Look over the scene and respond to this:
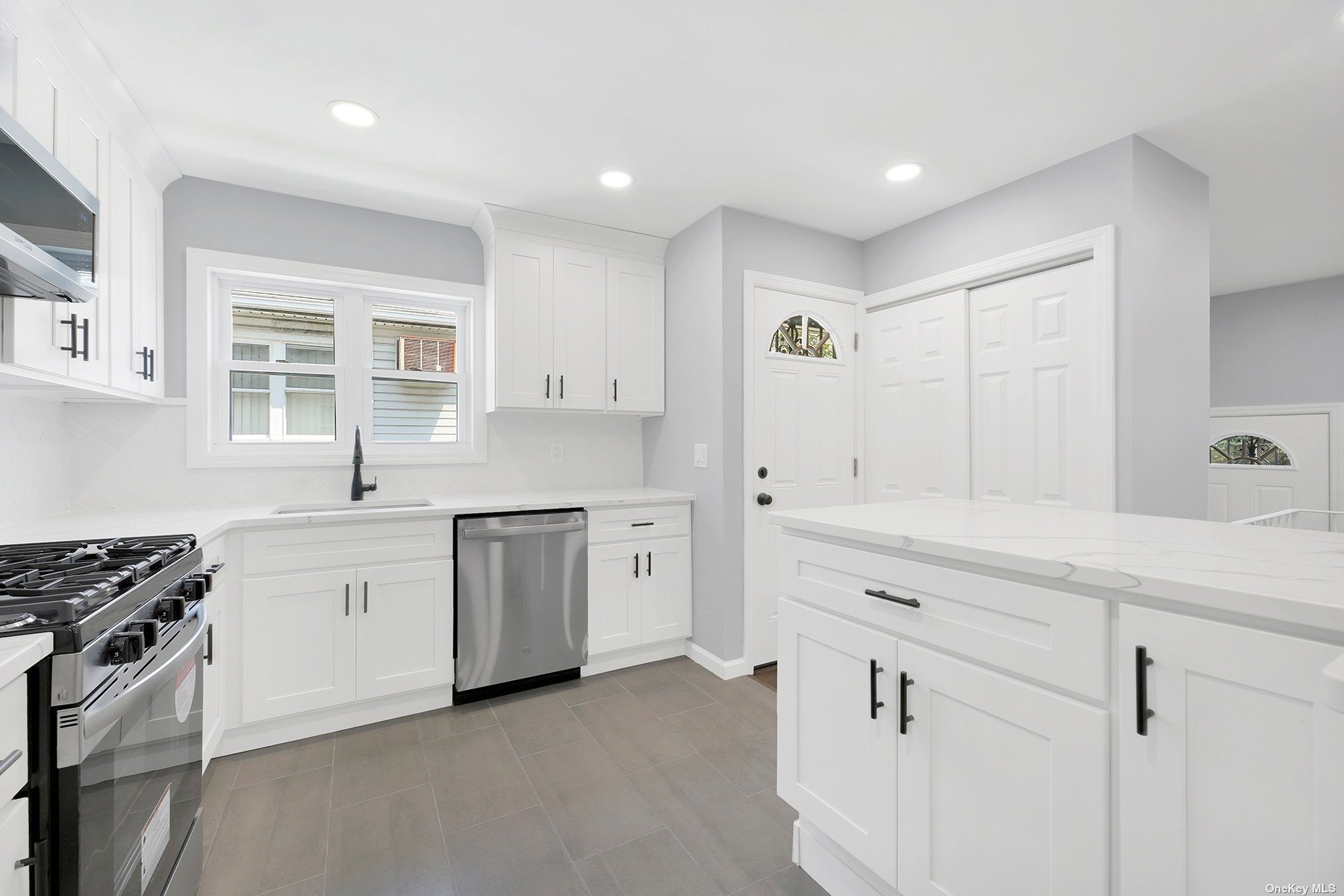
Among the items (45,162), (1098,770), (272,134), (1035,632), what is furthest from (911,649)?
(272,134)

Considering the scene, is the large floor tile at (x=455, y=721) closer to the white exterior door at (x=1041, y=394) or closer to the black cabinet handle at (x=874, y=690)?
the black cabinet handle at (x=874, y=690)

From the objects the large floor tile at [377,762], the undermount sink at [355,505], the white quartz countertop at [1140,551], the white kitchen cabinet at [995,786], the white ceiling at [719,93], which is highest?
the white ceiling at [719,93]

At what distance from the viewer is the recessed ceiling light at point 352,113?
2.21m

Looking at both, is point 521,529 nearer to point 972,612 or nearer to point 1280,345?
point 972,612

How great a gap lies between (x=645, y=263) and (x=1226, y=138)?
8.98 feet

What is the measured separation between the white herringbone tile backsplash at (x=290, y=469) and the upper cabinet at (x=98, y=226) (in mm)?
263

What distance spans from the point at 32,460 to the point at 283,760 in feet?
4.92

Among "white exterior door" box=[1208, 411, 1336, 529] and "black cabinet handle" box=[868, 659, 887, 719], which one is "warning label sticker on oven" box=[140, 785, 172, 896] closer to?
"black cabinet handle" box=[868, 659, 887, 719]

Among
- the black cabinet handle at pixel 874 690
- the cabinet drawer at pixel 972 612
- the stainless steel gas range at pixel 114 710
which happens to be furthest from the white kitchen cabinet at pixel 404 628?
the black cabinet handle at pixel 874 690

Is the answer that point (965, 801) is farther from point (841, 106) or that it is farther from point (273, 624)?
point (273, 624)

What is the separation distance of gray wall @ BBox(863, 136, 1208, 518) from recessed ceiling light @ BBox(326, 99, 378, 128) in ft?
9.40

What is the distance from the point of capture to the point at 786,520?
1.68m

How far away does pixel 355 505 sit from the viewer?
2959mm

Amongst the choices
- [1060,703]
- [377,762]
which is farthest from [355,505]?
[1060,703]
